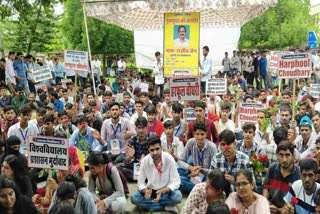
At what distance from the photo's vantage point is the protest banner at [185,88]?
9.24 meters

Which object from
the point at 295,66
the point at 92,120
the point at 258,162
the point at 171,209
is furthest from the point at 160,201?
the point at 92,120

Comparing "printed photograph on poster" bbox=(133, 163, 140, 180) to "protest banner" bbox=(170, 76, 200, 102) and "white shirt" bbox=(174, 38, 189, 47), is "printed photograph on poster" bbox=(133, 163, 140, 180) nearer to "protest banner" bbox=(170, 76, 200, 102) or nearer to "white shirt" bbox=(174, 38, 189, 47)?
"protest banner" bbox=(170, 76, 200, 102)

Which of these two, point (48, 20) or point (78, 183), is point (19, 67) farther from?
point (48, 20)

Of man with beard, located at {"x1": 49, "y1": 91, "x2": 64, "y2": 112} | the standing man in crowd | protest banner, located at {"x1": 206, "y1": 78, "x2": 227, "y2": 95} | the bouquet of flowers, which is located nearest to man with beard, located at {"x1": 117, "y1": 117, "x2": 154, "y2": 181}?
the bouquet of flowers

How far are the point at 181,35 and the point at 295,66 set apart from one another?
5.46 metres

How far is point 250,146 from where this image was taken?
24.9 ft

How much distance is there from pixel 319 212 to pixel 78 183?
267 centimetres

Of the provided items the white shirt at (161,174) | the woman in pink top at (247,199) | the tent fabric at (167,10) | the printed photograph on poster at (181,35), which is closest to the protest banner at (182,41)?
the printed photograph on poster at (181,35)

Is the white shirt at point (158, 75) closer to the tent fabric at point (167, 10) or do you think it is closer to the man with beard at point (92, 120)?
the tent fabric at point (167, 10)

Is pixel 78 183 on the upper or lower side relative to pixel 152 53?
lower

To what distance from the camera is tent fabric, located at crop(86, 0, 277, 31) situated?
42.8 feet

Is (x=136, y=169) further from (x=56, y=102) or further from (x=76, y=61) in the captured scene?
(x=56, y=102)

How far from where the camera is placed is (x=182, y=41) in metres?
13.9

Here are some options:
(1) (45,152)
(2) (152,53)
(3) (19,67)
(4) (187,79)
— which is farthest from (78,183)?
(2) (152,53)
